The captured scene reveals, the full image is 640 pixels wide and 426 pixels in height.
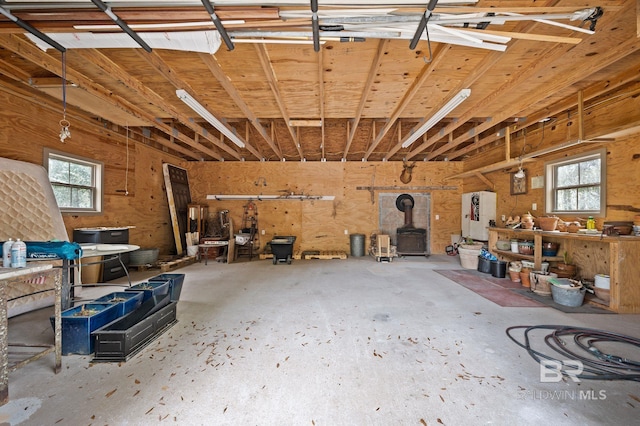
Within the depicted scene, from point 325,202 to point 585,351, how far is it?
20.2ft

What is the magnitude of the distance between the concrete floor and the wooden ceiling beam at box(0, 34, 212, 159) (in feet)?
9.55

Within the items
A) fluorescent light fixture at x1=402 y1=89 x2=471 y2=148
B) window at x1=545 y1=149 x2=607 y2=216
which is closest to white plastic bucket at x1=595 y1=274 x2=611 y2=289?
window at x1=545 y1=149 x2=607 y2=216

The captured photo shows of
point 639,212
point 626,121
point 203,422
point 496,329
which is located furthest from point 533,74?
point 203,422

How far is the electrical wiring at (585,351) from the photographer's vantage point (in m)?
1.93

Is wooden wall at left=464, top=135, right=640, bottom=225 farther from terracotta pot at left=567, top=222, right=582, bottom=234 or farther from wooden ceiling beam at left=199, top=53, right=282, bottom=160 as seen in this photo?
wooden ceiling beam at left=199, top=53, right=282, bottom=160

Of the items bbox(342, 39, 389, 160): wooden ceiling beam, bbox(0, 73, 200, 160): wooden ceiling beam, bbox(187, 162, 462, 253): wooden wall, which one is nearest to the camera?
bbox(342, 39, 389, 160): wooden ceiling beam

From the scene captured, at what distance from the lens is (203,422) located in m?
1.46

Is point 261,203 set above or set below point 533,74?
below

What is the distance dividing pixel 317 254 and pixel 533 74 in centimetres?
576

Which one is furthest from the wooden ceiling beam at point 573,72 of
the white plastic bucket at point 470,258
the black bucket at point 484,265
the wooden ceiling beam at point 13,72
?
the wooden ceiling beam at point 13,72

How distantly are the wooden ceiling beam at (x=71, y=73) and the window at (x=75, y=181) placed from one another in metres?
1.58

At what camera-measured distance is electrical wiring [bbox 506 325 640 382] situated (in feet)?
6.32

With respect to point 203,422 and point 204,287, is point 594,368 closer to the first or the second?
point 203,422

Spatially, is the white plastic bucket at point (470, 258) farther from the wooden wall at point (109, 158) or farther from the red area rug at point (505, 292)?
the wooden wall at point (109, 158)
